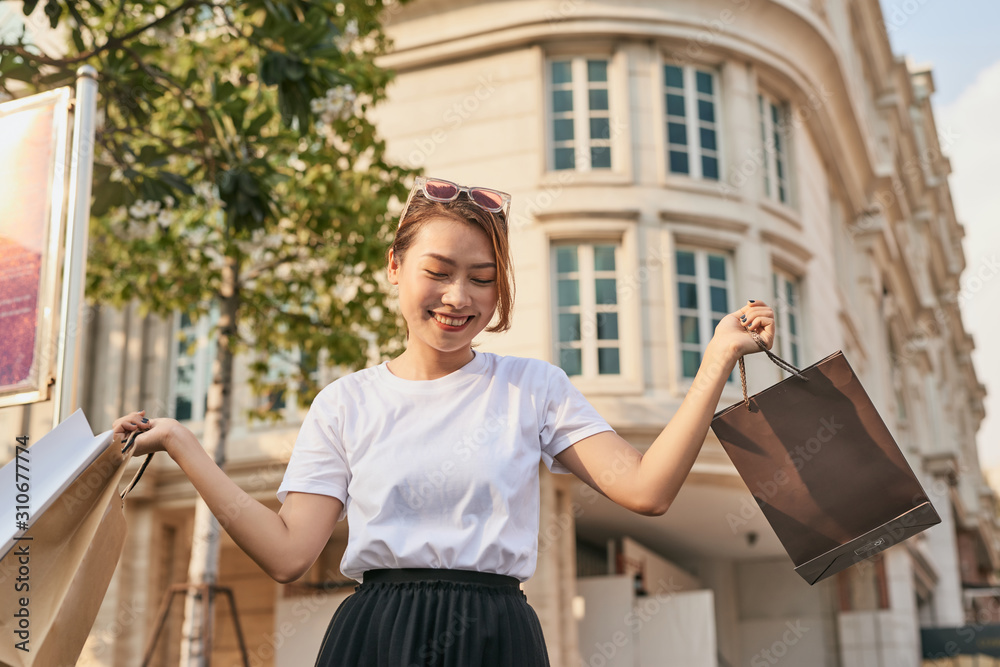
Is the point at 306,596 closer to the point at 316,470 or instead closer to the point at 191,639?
the point at 191,639

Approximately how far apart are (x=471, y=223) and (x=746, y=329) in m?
0.55

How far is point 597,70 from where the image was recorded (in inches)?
536

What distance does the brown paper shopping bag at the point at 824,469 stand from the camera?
183cm

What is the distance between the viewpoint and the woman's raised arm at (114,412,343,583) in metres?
1.84

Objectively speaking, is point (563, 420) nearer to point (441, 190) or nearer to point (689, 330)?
point (441, 190)

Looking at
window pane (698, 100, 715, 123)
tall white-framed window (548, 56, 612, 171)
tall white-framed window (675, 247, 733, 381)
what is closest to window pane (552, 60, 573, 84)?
tall white-framed window (548, 56, 612, 171)

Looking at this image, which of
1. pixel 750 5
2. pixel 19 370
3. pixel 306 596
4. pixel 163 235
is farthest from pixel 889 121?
pixel 19 370

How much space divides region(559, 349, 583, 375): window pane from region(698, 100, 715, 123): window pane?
12.5 ft

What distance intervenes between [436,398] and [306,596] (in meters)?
12.3

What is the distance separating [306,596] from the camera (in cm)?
1353

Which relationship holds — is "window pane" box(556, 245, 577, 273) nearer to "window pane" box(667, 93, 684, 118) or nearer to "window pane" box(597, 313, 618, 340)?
"window pane" box(597, 313, 618, 340)

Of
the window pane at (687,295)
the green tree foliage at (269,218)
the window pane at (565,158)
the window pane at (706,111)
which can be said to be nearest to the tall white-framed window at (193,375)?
the green tree foliage at (269,218)

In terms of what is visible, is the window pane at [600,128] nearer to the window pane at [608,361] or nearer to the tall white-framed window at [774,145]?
the tall white-framed window at [774,145]

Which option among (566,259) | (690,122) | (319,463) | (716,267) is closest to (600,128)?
(690,122)
